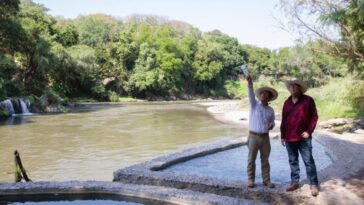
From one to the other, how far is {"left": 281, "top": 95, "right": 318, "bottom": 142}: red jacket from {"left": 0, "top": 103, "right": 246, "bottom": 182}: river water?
623cm

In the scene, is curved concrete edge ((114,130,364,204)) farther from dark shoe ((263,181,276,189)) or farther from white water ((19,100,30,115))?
white water ((19,100,30,115))

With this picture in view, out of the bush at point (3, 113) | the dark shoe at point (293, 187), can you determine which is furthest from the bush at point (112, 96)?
the dark shoe at point (293, 187)

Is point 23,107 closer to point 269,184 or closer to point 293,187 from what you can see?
point 269,184

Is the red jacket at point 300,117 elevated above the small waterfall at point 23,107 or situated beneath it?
elevated above

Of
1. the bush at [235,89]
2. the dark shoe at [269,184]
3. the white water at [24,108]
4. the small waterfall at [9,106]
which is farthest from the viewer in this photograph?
the bush at [235,89]

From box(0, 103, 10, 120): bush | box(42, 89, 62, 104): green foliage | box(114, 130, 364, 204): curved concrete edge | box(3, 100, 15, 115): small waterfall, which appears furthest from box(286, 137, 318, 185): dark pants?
box(42, 89, 62, 104): green foliage

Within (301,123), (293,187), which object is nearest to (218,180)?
(293,187)

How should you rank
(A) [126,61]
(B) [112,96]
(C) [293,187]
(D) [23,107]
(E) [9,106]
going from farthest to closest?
(A) [126,61] → (B) [112,96] → (D) [23,107] → (E) [9,106] → (C) [293,187]

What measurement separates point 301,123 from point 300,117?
10cm

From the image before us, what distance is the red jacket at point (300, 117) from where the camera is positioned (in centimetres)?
673

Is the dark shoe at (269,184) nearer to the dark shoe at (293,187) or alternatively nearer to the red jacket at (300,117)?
the dark shoe at (293,187)

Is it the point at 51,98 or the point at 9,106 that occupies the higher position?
the point at 51,98

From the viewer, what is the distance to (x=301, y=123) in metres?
6.76

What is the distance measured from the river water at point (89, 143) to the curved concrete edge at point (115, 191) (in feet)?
12.0
